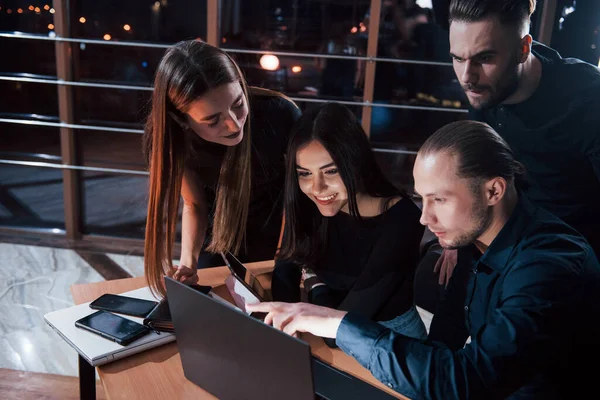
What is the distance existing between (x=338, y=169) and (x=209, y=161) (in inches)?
18.1

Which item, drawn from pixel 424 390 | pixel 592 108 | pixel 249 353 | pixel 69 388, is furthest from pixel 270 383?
pixel 69 388

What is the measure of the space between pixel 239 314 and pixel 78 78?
289cm

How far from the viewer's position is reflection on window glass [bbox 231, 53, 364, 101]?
3330mm

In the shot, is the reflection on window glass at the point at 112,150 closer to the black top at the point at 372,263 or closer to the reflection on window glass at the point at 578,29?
the reflection on window glass at the point at 578,29

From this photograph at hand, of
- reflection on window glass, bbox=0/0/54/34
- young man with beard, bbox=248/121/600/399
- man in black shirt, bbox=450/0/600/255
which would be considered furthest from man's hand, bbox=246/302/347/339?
reflection on window glass, bbox=0/0/54/34

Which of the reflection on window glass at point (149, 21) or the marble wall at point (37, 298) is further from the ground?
the reflection on window glass at point (149, 21)

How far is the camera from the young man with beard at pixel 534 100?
130 centimetres

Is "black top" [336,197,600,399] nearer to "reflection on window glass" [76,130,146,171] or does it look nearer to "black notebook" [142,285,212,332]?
"black notebook" [142,285,212,332]

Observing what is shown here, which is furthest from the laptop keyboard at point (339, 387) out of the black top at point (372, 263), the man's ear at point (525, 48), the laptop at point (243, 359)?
the man's ear at point (525, 48)

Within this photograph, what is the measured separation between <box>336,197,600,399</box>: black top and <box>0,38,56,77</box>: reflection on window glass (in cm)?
343

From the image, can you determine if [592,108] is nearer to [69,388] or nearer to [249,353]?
[249,353]

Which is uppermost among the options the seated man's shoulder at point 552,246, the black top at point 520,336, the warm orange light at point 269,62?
the warm orange light at point 269,62

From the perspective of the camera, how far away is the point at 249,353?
2.80 ft

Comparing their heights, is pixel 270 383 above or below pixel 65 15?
below
